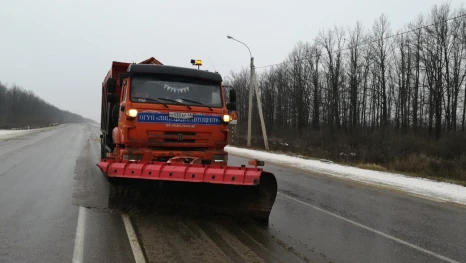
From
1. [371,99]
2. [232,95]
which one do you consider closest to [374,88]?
[371,99]

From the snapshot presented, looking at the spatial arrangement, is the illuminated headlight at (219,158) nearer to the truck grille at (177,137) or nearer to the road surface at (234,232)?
the truck grille at (177,137)

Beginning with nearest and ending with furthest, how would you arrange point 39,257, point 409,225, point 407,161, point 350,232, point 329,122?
point 39,257
point 350,232
point 409,225
point 407,161
point 329,122

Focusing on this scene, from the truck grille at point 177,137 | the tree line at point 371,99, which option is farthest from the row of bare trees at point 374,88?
the truck grille at point 177,137

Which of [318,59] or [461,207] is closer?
[461,207]

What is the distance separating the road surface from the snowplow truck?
47 cm

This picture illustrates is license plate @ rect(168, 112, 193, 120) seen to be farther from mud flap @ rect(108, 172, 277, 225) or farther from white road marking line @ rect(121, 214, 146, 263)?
white road marking line @ rect(121, 214, 146, 263)

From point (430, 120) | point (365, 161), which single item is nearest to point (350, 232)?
point (365, 161)

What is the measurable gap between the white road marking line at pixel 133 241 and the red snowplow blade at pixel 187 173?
2.54ft

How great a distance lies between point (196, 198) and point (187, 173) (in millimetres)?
1146

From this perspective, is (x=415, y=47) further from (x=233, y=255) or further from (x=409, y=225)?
(x=233, y=255)

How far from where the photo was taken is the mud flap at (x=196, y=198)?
17.9ft

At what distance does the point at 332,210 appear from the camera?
7.05 m

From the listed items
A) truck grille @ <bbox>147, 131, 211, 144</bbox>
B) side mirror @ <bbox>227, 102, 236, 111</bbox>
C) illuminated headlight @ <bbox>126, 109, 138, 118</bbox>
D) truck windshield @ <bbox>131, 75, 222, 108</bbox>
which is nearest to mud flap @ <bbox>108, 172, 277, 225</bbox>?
truck grille @ <bbox>147, 131, 211, 144</bbox>

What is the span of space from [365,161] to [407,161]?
9.20ft
